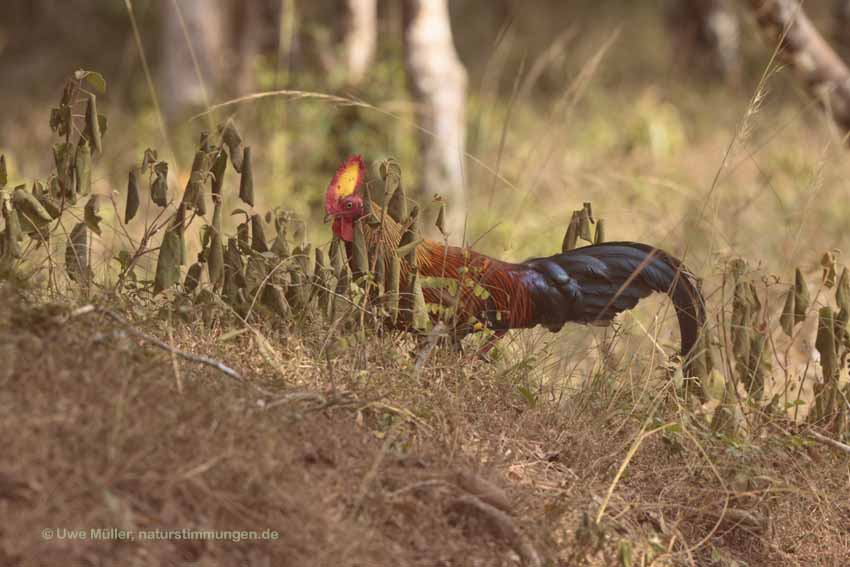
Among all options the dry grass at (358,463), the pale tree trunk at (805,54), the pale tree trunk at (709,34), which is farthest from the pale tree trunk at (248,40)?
the dry grass at (358,463)

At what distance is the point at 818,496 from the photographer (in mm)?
3176

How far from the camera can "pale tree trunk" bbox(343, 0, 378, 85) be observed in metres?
8.78

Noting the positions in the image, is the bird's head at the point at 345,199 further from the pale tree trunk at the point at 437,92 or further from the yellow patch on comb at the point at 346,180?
the pale tree trunk at the point at 437,92

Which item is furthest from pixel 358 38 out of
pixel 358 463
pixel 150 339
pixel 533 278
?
pixel 358 463

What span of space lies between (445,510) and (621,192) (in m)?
5.35

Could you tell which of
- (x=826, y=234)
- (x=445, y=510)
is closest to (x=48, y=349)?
(x=445, y=510)

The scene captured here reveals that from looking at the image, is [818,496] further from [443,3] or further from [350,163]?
[443,3]

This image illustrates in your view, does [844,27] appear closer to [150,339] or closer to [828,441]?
[828,441]

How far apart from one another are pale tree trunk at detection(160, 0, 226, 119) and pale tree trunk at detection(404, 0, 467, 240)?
2.99 m

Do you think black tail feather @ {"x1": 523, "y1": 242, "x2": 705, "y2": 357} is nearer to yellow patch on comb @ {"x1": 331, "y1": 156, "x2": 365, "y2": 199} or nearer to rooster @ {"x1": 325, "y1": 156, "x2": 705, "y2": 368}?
rooster @ {"x1": 325, "y1": 156, "x2": 705, "y2": 368}

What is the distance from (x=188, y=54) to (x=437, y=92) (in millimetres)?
3392

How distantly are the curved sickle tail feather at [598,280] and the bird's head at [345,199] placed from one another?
2.06ft

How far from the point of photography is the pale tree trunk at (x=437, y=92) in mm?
6957

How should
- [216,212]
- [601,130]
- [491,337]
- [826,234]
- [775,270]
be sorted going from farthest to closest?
[601,130] → [826,234] → [775,270] → [491,337] → [216,212]
